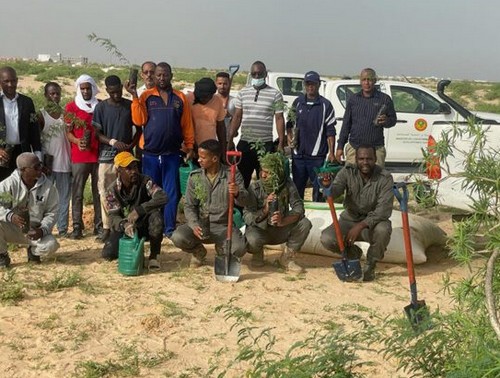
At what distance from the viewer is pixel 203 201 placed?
6.23 meters

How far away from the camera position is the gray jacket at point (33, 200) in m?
6.04

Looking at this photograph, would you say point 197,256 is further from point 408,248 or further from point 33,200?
point 408,248

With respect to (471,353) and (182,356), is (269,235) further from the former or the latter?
(471,353)

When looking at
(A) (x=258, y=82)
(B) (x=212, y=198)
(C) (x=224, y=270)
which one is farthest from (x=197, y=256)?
(A) (x=258, y=82)

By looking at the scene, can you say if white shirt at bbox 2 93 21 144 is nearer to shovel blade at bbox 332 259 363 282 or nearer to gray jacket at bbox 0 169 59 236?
gray jacket at bbox 0 169 59 236

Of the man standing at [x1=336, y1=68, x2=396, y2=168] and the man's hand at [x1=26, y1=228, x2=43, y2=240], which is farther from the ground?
the man standing at [x1=336, y1=68, x2=396, y2=168]

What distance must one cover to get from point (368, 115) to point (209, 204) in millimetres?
2234

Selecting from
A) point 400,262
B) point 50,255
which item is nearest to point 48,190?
point 50,255

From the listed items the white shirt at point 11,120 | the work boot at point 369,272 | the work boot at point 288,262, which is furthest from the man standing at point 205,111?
the work boot at point 369,272

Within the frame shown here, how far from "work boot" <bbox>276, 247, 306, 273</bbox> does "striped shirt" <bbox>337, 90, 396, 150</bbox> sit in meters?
1.58

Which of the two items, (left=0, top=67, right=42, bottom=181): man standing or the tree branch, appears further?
(left=0, top=67, right=42, bottom=181): man standing

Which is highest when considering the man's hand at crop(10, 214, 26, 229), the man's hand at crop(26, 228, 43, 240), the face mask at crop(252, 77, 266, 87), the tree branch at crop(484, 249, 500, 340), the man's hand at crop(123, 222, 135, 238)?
the face mask at crop(252, 77, 266, 87)

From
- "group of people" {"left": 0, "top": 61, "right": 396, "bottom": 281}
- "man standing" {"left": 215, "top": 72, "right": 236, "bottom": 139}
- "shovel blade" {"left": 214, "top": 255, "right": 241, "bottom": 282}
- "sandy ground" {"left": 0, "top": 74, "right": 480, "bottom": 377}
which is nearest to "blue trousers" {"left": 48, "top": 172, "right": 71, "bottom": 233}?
"group of people" {"left": 0, "top": 61, "right": 396, "bottom": 281}

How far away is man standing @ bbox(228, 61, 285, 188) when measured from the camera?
7.39 meters
